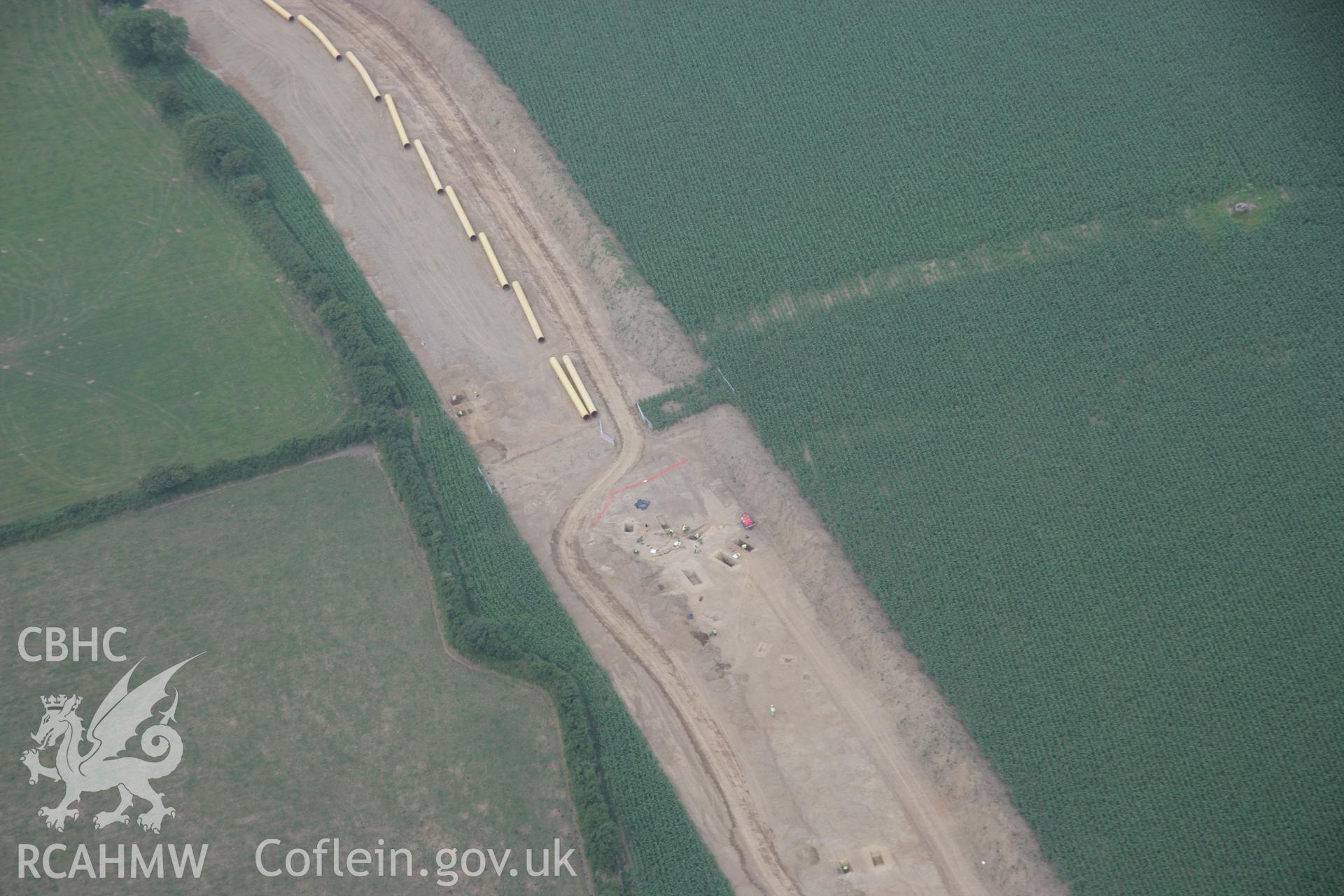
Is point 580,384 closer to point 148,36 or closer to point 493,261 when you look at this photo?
point 493,261

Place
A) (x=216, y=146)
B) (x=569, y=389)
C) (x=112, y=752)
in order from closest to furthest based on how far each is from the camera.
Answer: (x=112, y=752), (x=569, y=389), (x=216, y=146)

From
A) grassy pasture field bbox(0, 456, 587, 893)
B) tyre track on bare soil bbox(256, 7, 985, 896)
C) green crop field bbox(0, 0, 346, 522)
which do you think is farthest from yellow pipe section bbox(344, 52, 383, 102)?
grassy pasture field bbox(0, 456, 587, 893)

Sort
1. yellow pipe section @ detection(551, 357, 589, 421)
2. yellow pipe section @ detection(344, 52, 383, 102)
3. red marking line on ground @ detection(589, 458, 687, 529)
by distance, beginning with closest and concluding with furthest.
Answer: red marking line on ground @ detection(589, 458, 687, 529) < yellow pipe section @ detection(551, 357, 589, 421) < yellow pipe section @ detection(344, 52, 383, 102)

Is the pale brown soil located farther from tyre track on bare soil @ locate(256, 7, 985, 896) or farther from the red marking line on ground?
the red marking line on ground

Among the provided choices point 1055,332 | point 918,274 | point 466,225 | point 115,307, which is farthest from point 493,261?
point 1055,332

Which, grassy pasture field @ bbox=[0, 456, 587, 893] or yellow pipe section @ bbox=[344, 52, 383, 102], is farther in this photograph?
yellow pipe section @ bbox=[344, 52, 383, 102]

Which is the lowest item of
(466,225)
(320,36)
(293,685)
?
(293,685)
